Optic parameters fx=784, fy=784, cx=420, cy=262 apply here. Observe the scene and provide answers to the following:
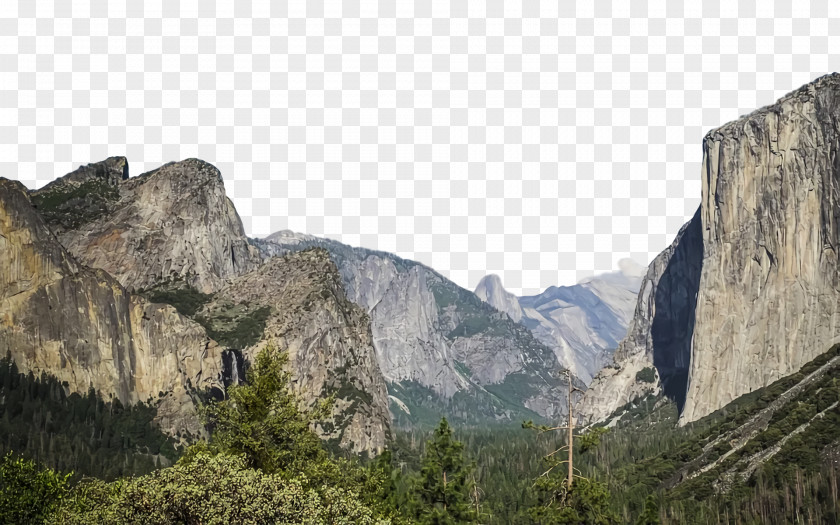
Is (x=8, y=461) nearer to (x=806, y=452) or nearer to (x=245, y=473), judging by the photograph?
(x=245, y=473)

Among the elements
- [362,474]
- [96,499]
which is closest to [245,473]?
[362,474]

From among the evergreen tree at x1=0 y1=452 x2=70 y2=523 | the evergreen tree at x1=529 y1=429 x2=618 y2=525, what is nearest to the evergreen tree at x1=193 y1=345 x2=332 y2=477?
the evergreen tree at x1=529 y1=429 x2=618 y2=525

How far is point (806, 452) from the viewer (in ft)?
623

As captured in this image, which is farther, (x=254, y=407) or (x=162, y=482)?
(x=254, y=407)

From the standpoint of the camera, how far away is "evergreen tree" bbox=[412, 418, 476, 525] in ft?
239

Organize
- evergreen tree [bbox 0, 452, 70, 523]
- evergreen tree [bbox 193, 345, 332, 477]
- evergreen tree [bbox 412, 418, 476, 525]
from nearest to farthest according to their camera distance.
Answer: evergreen tree [bbox 193, 345, 332, 477]
evergreen tree [bbox 0, 452, 70, 523]
evergreen tree [bbox 412, 418, 476, 525]

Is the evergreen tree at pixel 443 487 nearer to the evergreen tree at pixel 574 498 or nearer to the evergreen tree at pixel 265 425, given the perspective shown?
the evergreen tree at pixel 265 425

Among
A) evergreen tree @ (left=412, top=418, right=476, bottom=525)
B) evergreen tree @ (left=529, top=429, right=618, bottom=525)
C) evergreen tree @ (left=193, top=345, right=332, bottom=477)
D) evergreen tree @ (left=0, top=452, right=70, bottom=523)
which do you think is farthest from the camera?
evergreen tree @ (left=412, top=418, right=476, bottom=525)

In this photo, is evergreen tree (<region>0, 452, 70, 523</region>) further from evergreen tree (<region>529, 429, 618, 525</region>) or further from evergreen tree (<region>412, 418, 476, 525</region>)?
evergreen tree (<region>529, 429, 618, 525</region>)

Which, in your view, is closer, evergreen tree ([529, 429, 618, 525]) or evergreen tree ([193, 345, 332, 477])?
evergreen tree ([529, 429, 618, 525])

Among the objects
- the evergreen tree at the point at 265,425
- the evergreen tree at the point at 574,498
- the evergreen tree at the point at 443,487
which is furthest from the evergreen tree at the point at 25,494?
the evergreen tree at the point at 574,498

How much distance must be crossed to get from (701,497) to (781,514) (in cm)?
3002

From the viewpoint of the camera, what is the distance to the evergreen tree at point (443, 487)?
239ft

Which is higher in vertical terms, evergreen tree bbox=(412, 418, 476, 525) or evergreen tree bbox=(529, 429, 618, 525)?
evergreen tree bbox=(412, 418, 476, 525)
